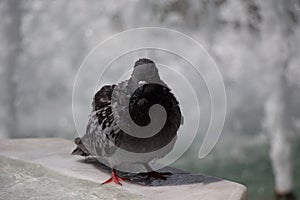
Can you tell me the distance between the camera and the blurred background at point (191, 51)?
5262 millimetres

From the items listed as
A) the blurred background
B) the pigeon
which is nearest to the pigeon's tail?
the pigeon

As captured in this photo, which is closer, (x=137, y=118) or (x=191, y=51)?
(x=137, y=118)

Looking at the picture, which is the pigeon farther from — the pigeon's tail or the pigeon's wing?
the pigeon's tail

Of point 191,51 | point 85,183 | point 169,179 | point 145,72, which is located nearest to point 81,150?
point 85,183

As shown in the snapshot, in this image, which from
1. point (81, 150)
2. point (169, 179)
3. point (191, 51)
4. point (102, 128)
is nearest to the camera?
point (102, 128)

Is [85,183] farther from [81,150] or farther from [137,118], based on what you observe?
[137,118]

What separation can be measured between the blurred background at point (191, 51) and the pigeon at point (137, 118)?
259 cm

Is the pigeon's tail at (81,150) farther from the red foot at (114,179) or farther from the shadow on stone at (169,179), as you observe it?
the red foot at (114,179)

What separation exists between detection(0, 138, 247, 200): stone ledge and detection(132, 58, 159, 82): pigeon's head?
467 millimetres

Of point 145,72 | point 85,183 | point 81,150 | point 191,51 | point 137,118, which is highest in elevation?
point 191,51

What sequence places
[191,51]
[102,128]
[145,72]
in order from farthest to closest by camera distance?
1. [191,51]
2. [102,128]
3. [145,72]

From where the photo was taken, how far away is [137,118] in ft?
7.80

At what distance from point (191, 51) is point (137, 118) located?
3945 millimetres

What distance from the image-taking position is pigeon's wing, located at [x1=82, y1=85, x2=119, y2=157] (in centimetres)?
245
